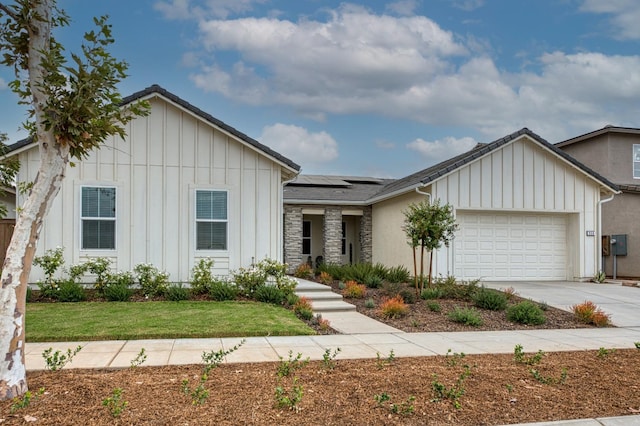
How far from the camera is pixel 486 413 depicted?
4.57 meters

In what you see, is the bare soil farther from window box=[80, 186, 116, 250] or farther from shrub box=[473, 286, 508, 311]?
window box=[80, 186, 116, 250]

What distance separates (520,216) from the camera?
16719 millimetres

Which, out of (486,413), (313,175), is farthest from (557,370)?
(313,175)

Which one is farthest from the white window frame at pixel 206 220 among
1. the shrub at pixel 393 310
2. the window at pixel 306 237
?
the window at pixel 306 237

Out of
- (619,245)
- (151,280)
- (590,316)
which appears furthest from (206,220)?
(619,245)

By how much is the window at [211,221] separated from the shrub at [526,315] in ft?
22.2

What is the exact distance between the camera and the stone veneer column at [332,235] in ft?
64.9

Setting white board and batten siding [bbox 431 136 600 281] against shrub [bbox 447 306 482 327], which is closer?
shrub [bbox 447 306 482 327]

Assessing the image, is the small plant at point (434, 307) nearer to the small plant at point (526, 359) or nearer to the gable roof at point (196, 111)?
the small plant at point (526, 359)

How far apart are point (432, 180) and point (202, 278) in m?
7.45

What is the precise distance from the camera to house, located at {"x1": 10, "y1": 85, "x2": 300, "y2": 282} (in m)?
11.9

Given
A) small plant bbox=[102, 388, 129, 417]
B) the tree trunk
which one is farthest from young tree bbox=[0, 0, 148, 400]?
small plant bbox=[102, 388, 129, 417]

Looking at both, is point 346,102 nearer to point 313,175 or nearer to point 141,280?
point 313,175

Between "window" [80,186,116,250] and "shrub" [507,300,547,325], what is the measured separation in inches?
354
